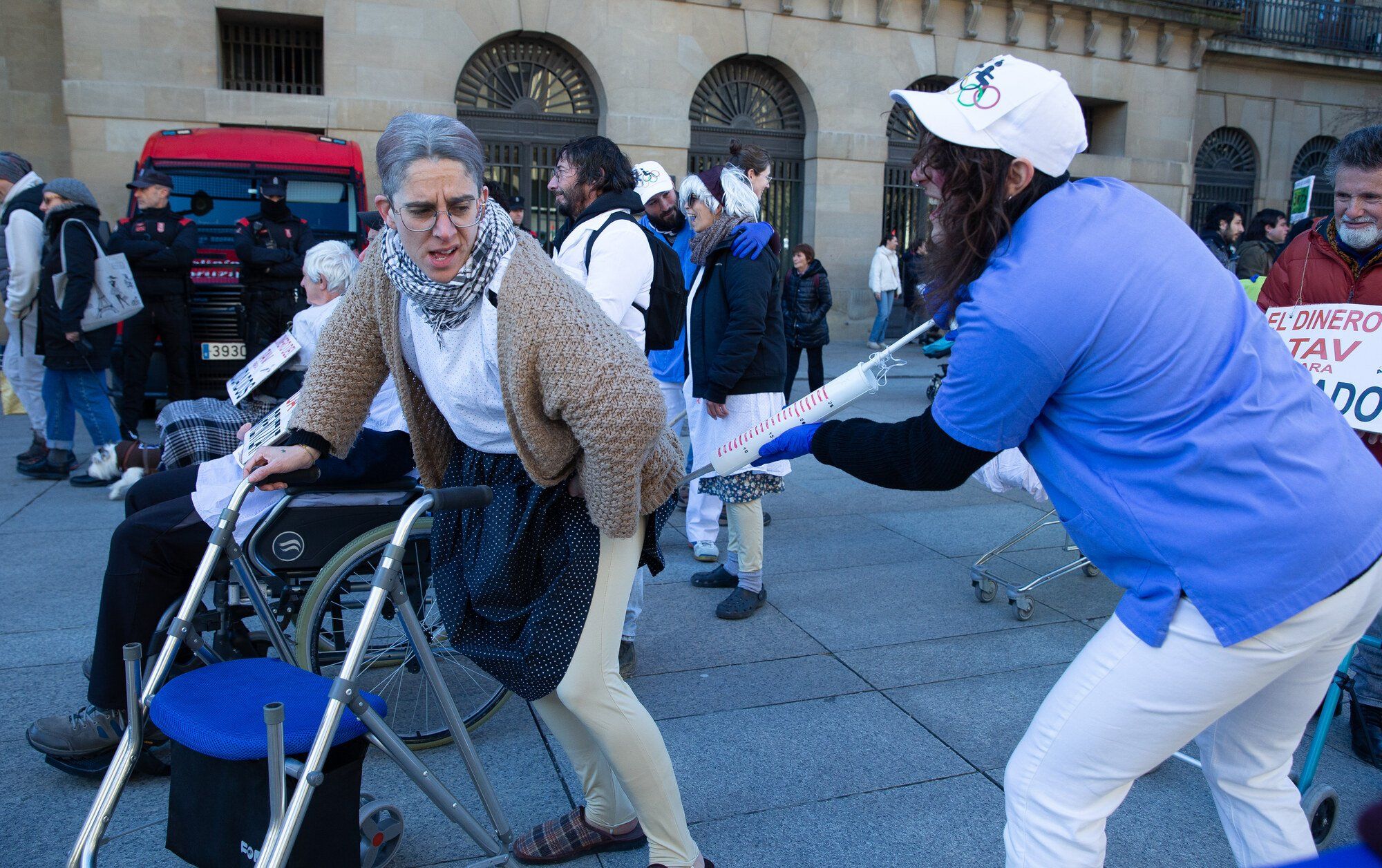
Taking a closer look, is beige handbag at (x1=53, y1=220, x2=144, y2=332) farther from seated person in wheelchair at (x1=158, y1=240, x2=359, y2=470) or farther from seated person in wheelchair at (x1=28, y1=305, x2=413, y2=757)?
seated person in wheelchair at (x1=28, y1=305, x2=413, y2=757)

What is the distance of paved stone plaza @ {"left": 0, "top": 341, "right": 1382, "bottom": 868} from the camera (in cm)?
282

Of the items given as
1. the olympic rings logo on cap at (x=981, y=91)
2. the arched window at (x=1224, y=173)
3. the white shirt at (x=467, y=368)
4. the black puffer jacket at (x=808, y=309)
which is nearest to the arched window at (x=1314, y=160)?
the arched window at (x=1224, y=173)

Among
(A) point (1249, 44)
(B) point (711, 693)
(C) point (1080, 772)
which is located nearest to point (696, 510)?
(B) point (711, 693)

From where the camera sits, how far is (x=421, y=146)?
217cm

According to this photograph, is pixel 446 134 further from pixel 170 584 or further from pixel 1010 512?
pixel 1010 512

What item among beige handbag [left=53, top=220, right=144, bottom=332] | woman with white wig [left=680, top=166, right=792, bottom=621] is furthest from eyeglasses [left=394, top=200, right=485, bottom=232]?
beige handbag [left=53, top=220, right=144, bottom=332]

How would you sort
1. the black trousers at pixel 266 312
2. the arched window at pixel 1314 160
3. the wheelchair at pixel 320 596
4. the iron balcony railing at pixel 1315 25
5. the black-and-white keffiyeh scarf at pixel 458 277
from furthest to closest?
the arched window at pixel 1314 160 → the iron balcony railing at pixel 1315 25 → the black trousers at pixel 266 312 → the wheelchair at pixel 320 596 → the black-and-white keffiyeh scarf at pixel 458 277

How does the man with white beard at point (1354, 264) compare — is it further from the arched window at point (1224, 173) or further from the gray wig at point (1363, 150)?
the arched window at point (1224, 173)

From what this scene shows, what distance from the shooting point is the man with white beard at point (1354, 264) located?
2.99 metres

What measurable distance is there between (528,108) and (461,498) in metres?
13.4

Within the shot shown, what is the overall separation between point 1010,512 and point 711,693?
335 cm

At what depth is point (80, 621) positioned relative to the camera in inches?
169

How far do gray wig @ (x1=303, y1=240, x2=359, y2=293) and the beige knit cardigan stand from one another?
1785 mm

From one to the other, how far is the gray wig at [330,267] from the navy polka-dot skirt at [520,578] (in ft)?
6.43
